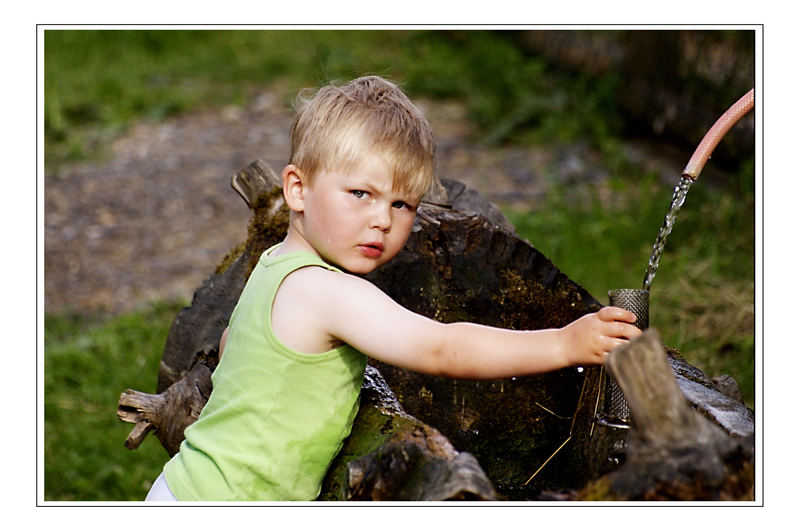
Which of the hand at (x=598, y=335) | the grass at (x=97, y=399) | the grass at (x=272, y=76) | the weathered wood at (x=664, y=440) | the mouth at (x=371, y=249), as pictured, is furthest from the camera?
the grass at (x=272, y=76)

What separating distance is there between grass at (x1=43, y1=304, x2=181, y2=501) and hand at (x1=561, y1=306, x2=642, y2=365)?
2223mm

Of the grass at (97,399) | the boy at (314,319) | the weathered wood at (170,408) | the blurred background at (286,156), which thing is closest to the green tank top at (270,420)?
the boy at (314,319)

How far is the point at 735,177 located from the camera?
4566 millimetres

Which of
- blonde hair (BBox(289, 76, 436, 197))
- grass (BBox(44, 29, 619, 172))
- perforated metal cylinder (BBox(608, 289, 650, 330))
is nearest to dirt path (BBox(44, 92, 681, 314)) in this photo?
grass (BBox(44, 29, 619, 172))

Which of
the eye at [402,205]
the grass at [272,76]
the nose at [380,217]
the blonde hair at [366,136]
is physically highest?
the grass at [272,76]

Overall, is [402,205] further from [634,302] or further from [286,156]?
[286,156]

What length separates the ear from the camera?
1.93m

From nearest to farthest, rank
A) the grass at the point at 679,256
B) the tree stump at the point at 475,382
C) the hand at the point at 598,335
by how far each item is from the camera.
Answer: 1. the hand at the point at 598,335
2. the tree stump at the point at 475,382
3. the grass at the point at 679,256

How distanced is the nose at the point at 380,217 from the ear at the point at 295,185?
18cm

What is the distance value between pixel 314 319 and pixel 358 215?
0.23 m

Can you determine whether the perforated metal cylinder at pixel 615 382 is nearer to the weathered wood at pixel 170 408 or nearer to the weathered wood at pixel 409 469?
the weathered wood at pixel 409 469

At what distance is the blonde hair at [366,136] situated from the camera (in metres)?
1.85

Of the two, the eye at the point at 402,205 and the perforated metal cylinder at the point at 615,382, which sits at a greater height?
the eye at the point at 402,205

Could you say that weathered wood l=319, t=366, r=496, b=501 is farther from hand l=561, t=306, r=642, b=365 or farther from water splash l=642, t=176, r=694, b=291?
water splash l=642, t=176, r=694, b=291
